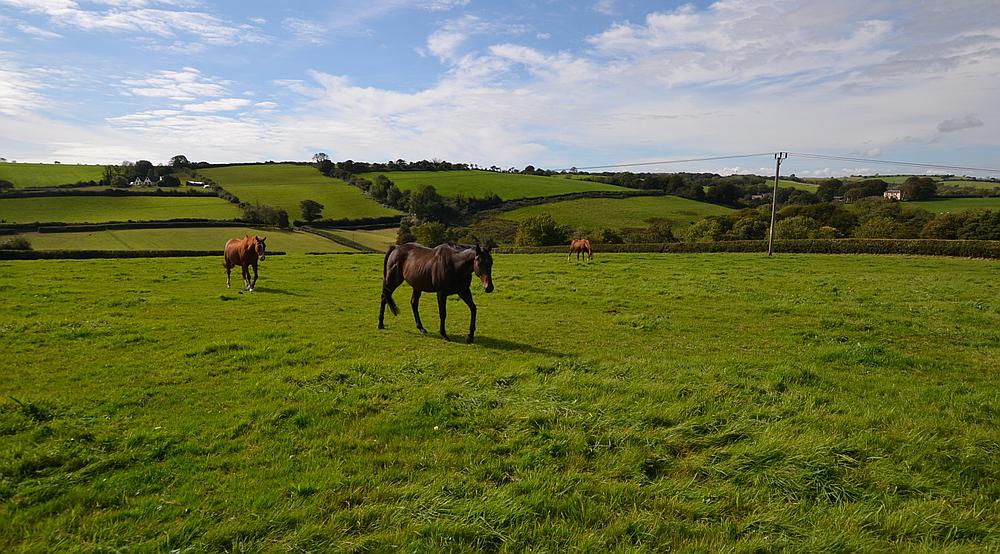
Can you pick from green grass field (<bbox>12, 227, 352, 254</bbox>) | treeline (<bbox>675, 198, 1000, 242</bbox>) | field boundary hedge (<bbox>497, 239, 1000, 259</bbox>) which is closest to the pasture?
field boundary hedge (<bbox>497, 239, 1000, 259</bbox>)

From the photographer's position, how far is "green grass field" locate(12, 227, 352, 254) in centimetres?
4638

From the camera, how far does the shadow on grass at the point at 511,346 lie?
384 inches

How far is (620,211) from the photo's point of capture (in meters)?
81.2

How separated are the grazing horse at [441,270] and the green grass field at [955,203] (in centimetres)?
7609

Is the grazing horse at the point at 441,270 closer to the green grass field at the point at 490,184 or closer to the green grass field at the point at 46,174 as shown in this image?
the green grass field at the point at 490,184

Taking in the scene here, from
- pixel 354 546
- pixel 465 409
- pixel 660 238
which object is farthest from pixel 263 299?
pixel 660 238

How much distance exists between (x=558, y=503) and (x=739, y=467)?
215 centimetres

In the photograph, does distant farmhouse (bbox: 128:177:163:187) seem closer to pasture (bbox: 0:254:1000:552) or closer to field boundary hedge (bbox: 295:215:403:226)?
field boundary hedge (bbox: 295:215:403:226)

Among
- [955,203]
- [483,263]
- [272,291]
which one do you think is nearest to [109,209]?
[272,291]

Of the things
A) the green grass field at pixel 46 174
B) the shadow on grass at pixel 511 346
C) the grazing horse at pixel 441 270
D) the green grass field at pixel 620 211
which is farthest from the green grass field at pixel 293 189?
the shadow on grass at pixel 511 346

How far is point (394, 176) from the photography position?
10431 cm

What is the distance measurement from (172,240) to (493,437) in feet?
189

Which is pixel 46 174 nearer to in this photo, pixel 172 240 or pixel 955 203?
pixel 172 240

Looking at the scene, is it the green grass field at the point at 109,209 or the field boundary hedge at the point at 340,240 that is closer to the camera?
the field boundary hedge at the point at 340,240
